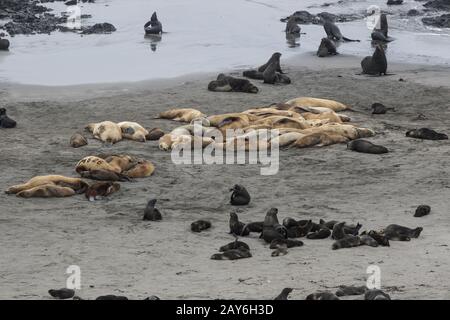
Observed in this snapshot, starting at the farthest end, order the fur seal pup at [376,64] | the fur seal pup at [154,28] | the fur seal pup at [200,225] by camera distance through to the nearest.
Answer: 1. the fur seal pup at [154,28]
2. the fur seal pup at [376,64]
3. the fur seal pup at [200,225]

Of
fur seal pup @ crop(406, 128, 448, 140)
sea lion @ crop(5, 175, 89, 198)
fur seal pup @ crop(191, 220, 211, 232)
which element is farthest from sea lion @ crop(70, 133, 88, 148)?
fur seal pup @ crop(406, 128, 448, 140)

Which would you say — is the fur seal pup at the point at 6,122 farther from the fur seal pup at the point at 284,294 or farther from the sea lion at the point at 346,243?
the fur seal pup at the point at 284,294

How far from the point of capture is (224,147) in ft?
44.1

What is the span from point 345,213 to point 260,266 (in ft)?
7.79

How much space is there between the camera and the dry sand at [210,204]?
26.3 feet

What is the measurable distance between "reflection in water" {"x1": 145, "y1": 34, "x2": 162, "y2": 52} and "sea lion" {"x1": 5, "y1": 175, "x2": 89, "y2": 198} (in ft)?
34.2

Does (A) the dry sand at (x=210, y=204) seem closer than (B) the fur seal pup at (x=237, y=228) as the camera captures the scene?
Yes

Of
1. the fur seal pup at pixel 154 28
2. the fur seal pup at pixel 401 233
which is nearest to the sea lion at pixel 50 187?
the fur seal pup at pixel 401 233

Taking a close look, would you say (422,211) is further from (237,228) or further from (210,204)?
(210,204)

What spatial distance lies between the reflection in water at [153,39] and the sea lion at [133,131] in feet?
25.0

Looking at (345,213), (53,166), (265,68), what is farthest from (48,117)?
(345,213)

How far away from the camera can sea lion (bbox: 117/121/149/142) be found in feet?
46.0

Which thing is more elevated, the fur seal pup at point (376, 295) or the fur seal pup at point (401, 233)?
the fur seal pup at point (376, 295)
